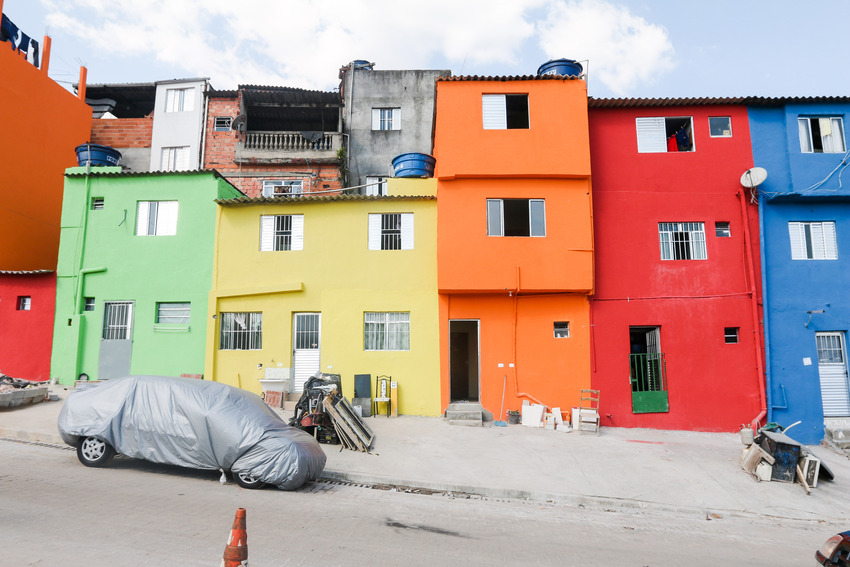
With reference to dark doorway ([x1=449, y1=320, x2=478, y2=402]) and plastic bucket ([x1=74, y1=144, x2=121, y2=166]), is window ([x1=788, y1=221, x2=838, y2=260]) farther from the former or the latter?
plastic bucket ([x1=74, y1=144, x2=121, y2=166])

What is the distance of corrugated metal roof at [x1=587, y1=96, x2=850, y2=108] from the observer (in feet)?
47.4

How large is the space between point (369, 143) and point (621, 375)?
51.9 ft

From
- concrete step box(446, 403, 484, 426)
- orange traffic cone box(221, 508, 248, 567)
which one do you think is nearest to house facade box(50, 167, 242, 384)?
concrete step box(446, 403, 484, 426)

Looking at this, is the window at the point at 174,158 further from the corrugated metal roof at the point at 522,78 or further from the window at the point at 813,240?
the window at the point at 813,240

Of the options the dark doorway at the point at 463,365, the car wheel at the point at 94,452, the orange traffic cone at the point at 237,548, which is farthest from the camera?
the dark doorway at the point at 463,365

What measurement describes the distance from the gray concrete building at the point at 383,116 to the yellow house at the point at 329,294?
8374mm


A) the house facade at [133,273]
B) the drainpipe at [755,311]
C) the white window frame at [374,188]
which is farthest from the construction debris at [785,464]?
the white window frame at [374,188]

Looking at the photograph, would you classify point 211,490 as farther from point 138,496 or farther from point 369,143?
point 369,143

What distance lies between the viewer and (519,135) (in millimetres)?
14195

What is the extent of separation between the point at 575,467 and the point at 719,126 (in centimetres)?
1152

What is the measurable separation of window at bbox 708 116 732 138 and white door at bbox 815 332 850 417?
6514mm

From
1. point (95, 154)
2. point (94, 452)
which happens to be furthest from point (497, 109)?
point (95, 154)

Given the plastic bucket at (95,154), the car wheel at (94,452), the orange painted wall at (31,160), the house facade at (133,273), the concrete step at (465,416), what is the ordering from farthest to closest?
the orange painted wall at (31,160) → the plastic bucket at (95,154) → the house facade at (133,273) → the concrete step at (465,416) → the car wheel at (94,452)

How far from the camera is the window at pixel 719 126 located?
14.8 m
